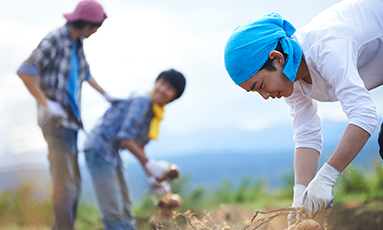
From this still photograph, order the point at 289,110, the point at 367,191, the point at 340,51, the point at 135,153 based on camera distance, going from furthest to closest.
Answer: the point at 367,191, the point at 135,153, the point at 289,110, the point at 340,51

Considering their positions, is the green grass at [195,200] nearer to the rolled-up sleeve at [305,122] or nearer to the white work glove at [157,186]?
the white work glove at [157,186]

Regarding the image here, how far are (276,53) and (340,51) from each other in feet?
0.71

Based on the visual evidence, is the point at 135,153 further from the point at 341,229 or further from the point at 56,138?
the point at 341,229

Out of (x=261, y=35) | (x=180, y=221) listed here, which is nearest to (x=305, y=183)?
(x=261, y=35)

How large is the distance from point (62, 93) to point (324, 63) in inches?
72.8

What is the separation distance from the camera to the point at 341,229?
2.73 m

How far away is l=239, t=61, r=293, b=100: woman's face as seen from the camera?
1245 millimetres

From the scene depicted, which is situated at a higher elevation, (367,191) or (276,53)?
(276,53)

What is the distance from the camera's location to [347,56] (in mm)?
1110

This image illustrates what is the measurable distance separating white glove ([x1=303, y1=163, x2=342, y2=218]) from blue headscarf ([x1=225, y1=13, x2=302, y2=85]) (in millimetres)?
349

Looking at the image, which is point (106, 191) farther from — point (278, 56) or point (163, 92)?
point (278, 56)

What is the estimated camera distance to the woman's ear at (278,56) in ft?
4.00

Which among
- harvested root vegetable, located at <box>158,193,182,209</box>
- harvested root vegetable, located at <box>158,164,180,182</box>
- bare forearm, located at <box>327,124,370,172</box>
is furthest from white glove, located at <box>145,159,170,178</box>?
bare forearm, located at <box>327,124,370,172</box>

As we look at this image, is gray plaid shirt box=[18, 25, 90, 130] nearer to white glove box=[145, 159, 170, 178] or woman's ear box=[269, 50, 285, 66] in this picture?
white glove box=[145, 159, 170, 178]
